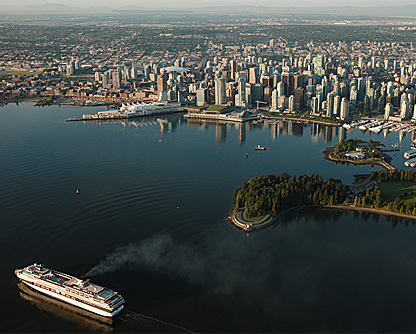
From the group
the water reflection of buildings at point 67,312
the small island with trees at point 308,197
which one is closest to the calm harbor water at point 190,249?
the water reflection of buildings at point 67,312

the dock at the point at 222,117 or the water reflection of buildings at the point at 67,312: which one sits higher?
the dock at the point at 222,117

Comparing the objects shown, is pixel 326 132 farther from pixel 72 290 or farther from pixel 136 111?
pixel 72 290

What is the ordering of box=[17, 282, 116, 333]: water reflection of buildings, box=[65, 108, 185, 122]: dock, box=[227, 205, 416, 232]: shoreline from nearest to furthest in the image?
box=[17, 282, 116, 333]: water reflection of buildings
box=[227, 205, 416, 232]: shoreline
box=[65, 108, 185, 122]: dock

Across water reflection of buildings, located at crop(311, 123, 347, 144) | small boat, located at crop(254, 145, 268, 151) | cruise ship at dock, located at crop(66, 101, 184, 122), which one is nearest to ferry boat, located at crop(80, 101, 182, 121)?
cruise ship at dock, located at crop(66, 101, 184, 122)

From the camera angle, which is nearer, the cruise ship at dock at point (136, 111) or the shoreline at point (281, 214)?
the shoreline at point (281, 214)

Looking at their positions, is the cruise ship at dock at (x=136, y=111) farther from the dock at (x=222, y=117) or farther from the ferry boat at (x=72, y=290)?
the ferry boat at (x=72, y=290)

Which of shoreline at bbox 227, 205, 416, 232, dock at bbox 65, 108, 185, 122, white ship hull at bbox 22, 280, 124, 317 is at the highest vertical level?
dock at bbox 65, 108, 185, 122

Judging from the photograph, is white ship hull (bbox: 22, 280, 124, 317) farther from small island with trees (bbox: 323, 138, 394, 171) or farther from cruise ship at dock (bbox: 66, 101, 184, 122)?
cruise ship at dock (bbox: 66, 101, 184, 122)

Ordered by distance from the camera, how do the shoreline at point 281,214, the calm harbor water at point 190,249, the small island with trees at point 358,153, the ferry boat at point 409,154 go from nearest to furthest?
the calm harbor water at point 190,249
the shoreline at point 281,214
the small island with trees at point 358,153
the ferry boat at point 409,154
